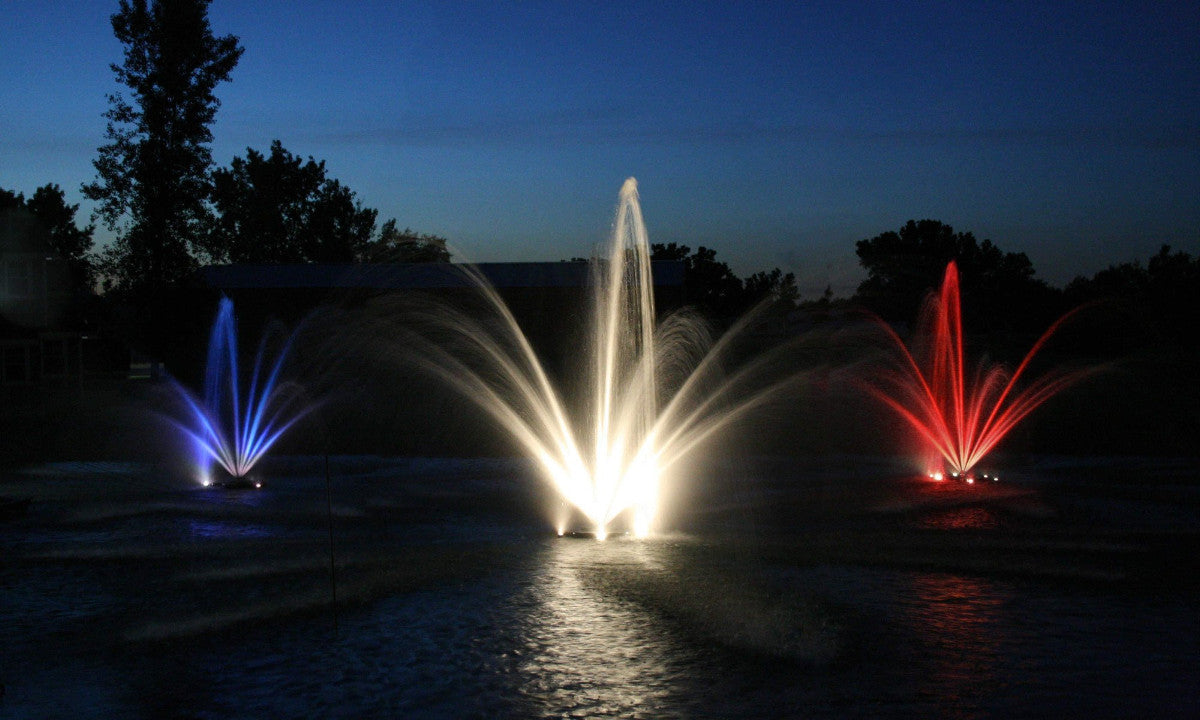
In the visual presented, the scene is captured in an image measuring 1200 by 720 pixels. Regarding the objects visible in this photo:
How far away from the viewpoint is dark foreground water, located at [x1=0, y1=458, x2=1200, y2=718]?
6914 mm

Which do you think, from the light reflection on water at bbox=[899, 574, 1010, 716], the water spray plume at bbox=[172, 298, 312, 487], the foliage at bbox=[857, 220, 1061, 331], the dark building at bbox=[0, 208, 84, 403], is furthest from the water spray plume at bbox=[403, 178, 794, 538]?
the foliage at bbox=[857, 220, 1061, 331]

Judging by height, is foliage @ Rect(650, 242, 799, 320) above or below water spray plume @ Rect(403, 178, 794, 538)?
above

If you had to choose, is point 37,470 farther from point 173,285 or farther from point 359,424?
point 173,285

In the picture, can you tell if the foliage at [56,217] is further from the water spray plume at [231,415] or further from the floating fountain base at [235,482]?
the floating fountain base at [235,482]

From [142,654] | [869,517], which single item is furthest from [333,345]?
[142,654]

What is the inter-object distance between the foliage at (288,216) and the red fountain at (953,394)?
5322 centimetres

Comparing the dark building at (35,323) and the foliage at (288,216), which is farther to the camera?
the foliage at (288,216)

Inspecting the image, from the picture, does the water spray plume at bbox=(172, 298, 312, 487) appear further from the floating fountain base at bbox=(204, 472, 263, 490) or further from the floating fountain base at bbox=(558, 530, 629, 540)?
the floating fountain base at bbox=(558, 530, 629, 540)

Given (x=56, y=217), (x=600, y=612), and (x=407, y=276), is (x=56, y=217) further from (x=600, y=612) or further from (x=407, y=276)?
(x=600, y=612)

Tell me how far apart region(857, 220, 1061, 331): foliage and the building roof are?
20054 mm

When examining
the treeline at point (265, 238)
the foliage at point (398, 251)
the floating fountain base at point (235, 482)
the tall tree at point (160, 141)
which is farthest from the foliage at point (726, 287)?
the floating fountain base at point (235, 482)

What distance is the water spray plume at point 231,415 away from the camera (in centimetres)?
1942

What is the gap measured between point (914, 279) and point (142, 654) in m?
69.0

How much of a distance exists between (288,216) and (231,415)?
171 feet
